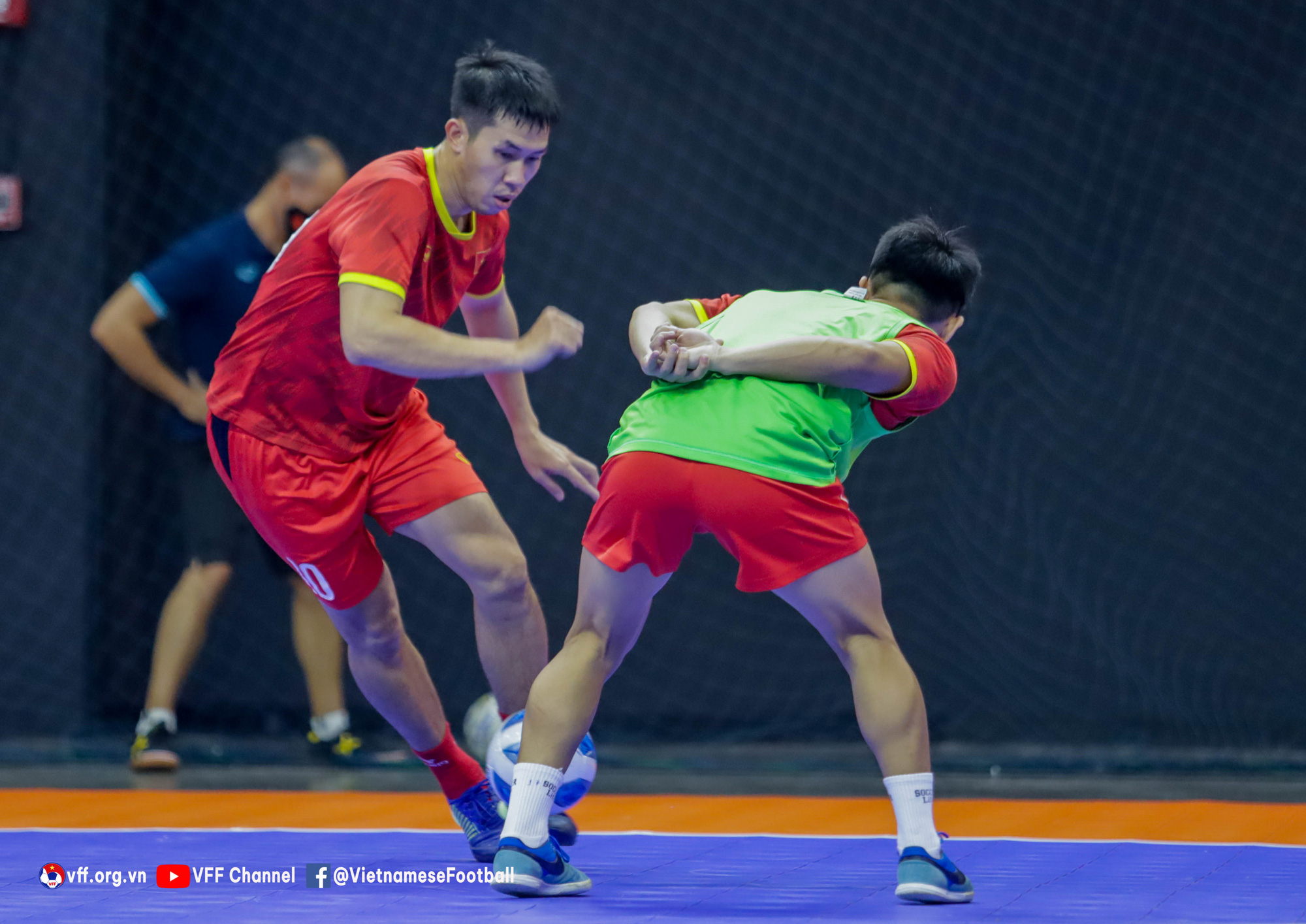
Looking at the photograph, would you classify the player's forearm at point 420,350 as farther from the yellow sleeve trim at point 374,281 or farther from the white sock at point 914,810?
the white sock at point 914,810

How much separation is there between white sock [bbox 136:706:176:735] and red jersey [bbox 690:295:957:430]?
Answer: 10.1 ft

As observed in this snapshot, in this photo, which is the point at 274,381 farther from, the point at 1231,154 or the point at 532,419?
the point at 1231,154

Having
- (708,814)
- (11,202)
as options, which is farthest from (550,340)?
(11,202)

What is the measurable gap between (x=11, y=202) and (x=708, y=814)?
3542mm

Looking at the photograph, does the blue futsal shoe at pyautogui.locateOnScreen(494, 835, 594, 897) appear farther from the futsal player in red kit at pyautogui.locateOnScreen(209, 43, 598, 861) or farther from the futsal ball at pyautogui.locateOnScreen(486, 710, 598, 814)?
the futsal player in red kit at pyautogui.locateOnScreen(209, 43, 598, 861)

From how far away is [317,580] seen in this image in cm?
321

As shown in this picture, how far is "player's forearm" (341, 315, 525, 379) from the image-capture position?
2.77 metres

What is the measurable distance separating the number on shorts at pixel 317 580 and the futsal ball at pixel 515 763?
1.55 feet

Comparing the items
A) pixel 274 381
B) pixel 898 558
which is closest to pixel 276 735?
pixel 898 558

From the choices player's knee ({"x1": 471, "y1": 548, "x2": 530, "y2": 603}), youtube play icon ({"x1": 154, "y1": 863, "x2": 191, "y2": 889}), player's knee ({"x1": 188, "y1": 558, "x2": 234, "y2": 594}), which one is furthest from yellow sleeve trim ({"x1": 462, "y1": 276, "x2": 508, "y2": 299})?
player's knee ({"x1": 188, "y1": 558, "x2": 234, "y2": 594})

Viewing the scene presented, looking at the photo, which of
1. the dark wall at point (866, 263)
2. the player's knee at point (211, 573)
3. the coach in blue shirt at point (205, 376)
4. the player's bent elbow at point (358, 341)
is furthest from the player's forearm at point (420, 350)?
the dark wall at point (866, 263)

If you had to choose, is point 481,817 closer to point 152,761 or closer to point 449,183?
point 449,183

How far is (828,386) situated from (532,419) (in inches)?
35.5

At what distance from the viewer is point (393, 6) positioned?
19.4 ft
